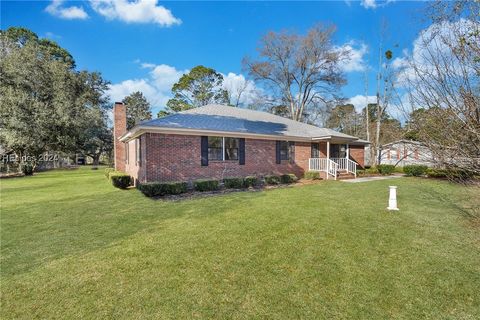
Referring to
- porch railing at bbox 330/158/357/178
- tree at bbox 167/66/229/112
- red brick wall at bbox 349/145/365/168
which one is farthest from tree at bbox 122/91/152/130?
porch railing at bbox 330/158/357/178

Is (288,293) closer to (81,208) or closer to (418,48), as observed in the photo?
(418,48)

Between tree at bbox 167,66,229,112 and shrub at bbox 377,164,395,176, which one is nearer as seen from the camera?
shrub at bbox 377,164,395,176

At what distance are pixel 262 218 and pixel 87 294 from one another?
12.7 feet

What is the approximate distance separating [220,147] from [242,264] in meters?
9.09

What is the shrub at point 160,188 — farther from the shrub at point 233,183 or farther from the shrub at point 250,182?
the shrub at point 250,182

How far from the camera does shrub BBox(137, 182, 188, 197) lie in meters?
9.08

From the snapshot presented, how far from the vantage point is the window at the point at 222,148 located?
12.1m

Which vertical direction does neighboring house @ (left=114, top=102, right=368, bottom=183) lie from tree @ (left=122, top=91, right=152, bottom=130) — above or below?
below

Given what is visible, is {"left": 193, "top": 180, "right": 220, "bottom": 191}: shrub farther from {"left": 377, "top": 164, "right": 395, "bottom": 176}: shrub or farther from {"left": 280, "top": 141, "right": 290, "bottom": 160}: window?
{"left": 377, "top": 164, "right": 395, "bottom": 176}: shrub

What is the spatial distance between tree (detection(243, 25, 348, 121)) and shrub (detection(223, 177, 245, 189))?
20801 mm

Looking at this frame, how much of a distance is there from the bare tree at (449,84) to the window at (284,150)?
37.6ft

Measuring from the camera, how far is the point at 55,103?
22.4 meters

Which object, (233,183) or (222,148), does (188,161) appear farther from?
(233,183)

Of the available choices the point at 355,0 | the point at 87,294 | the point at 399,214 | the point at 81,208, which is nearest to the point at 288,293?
the point at 87,294
